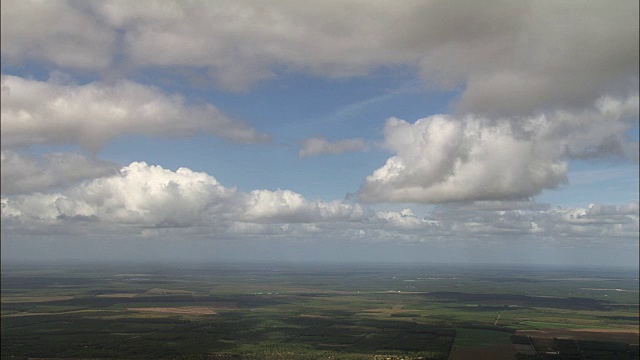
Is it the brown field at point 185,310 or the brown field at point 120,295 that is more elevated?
the brown field at point 120,295

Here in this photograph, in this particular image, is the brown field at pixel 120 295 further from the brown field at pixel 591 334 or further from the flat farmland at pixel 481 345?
the brown field at pixel 591 334

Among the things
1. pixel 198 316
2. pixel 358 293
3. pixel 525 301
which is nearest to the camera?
pixel 198 316

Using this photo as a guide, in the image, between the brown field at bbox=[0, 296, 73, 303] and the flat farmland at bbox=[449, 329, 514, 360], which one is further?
the brown field at bbox=[0, 296, 73, 303]

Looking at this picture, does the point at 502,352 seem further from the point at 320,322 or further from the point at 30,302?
the point at 30,302

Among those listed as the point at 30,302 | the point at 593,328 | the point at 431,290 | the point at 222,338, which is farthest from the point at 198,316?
the point at 431,290

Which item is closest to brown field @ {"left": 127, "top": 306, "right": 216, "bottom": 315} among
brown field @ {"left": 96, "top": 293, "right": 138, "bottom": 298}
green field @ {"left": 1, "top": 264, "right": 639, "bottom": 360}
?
green field @ {"left": 1, "top": 264, "right": 639, "bottom": 360}

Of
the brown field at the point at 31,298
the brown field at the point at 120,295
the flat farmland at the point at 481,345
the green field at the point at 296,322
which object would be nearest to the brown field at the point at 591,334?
the green field at the point at 296,322

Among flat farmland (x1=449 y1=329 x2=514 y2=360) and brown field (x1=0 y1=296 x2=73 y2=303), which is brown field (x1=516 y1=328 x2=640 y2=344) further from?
brown field (x1=0 y1=296 x2=73 y2=303)

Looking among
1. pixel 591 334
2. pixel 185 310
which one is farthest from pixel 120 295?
pixel 591 334
